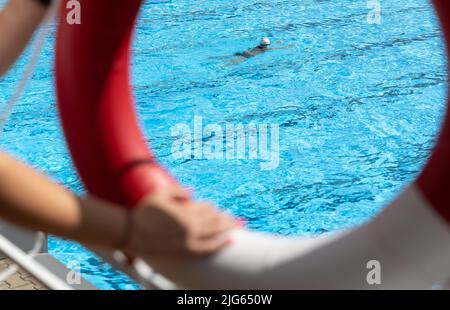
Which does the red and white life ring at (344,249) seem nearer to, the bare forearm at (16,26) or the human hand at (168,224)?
the human hand at (168,224)

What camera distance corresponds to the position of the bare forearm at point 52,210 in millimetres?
867

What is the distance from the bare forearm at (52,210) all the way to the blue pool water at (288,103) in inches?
74.0

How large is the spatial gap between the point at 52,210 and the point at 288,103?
10.8 feet

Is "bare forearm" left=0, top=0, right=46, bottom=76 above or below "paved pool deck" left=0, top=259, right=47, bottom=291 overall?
above

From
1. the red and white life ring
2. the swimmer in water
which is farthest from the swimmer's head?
the red and white life ring

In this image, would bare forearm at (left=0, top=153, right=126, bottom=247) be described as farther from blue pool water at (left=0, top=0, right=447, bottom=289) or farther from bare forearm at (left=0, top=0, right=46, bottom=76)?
blue pool water at (left=0, top=0, right=447, bottom=289)

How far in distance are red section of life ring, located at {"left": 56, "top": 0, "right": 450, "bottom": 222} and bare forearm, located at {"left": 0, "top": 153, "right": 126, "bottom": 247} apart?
0.31 meters

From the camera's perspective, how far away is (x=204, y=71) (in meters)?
4.55

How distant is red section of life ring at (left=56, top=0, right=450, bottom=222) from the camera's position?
127 cm

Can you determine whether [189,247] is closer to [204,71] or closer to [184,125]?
[184,125]

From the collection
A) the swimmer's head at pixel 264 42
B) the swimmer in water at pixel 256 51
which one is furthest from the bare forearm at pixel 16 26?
the swimmer's head at pixel 264 42

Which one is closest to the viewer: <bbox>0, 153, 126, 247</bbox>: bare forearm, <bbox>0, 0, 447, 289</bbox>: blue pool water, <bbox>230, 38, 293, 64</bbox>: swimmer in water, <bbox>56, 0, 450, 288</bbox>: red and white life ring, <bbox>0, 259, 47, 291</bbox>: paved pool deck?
<bbox>0, 153, 126, 247</bbox>: bare forearm
